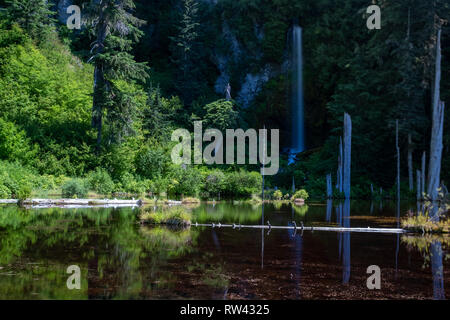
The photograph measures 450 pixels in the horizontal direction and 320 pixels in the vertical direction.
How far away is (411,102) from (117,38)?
20.5m

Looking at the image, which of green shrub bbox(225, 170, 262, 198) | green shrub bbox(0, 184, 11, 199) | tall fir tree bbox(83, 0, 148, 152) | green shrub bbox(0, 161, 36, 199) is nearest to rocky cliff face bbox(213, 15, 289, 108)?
green shrub bbox(225, 170, 262, 198)

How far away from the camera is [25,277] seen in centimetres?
818

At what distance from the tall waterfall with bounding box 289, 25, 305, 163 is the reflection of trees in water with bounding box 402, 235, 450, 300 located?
99.4 ft

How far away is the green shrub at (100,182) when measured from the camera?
2900 cm

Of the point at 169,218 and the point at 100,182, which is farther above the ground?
the point at 100,182

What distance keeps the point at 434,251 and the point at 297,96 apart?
117ft

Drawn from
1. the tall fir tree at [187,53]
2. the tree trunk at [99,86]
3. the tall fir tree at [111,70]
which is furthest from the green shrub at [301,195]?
the tall fir tree at [187,53]

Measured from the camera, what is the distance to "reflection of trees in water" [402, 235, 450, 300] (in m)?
8.23

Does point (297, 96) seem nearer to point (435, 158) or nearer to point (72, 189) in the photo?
point (72, 189)

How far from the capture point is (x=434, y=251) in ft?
38.9

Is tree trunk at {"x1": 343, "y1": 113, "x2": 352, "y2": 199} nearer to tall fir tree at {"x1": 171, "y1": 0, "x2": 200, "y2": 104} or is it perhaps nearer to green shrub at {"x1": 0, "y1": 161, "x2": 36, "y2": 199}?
tall fir tree at {"x1": 171, "y1": 0, "x2": 200, "y2": 104}

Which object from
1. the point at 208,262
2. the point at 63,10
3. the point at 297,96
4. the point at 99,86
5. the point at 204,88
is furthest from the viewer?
the point at 204,88

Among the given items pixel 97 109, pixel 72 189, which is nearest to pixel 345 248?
pixel 72 189
